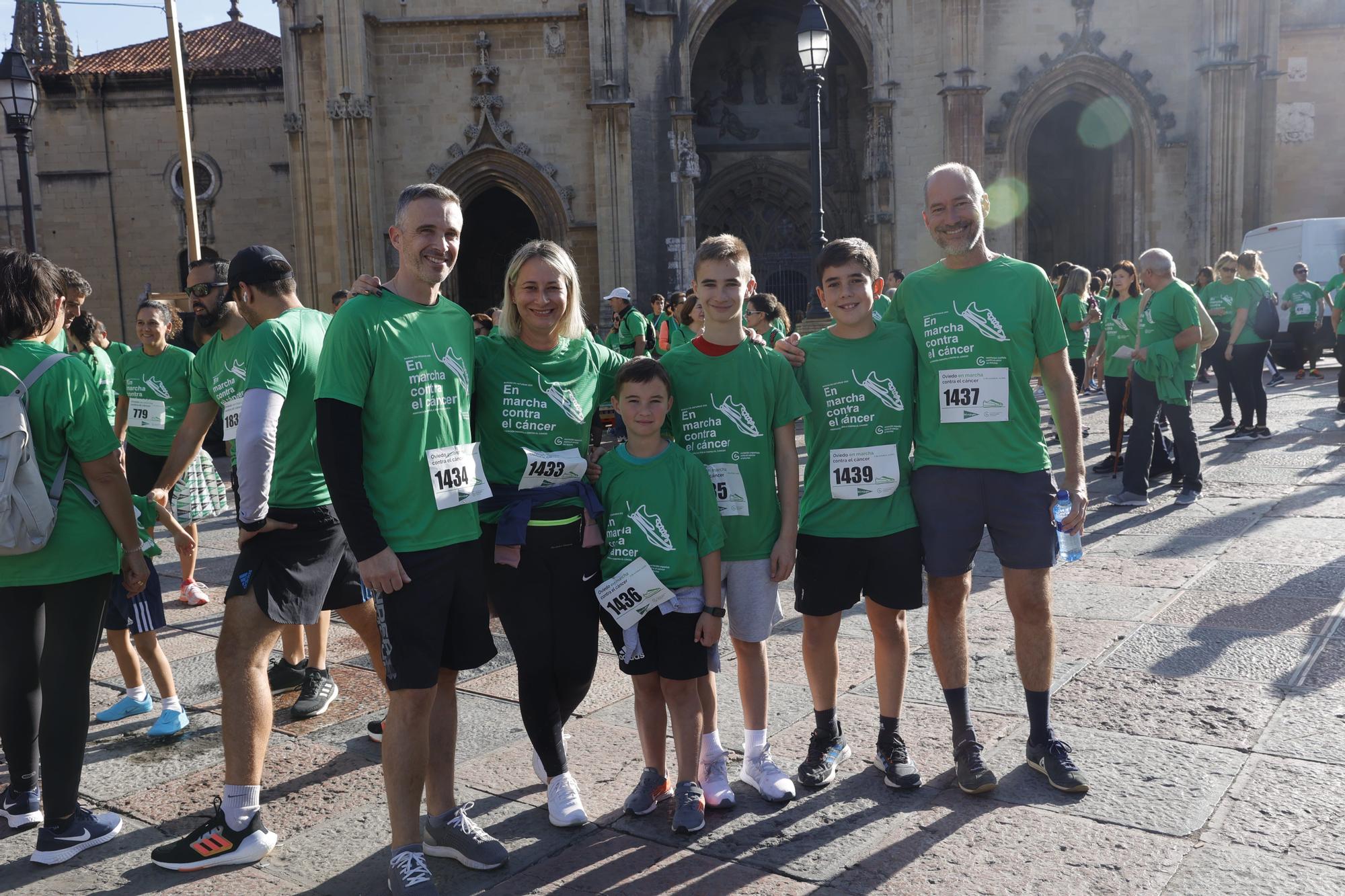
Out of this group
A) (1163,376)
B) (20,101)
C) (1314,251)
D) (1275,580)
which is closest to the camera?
(1275,580)

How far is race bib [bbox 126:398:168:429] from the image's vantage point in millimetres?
6355

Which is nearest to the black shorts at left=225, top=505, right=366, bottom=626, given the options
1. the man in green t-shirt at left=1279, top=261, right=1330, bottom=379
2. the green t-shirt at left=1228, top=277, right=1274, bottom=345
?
the green t-shirt at left=1228, top=277, right=1274, bottom=345

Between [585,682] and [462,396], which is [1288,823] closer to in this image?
[585,682]

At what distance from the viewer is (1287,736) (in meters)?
3.94

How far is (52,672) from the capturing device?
354 centimetres

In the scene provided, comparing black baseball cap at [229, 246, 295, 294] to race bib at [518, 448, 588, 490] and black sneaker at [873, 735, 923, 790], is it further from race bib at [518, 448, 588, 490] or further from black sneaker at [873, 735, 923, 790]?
black sneaker at [873, 735, 923, 790]

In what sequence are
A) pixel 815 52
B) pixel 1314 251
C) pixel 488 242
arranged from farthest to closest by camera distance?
pixel 488 242 < pixel 1314 251 < pixel 815 52

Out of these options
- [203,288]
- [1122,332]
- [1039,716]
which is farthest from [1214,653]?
[1122,332]

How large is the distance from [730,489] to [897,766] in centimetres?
113

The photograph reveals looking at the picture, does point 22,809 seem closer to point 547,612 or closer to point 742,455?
point 547,612

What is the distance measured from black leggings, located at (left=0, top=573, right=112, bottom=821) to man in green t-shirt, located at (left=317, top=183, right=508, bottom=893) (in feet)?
3.82

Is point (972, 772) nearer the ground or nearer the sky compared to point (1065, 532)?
nearer the ground

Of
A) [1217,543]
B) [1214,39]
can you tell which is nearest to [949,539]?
[1217,543]

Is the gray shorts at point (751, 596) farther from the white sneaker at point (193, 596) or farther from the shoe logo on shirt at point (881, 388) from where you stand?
the white sneaker at point (193, 596)
